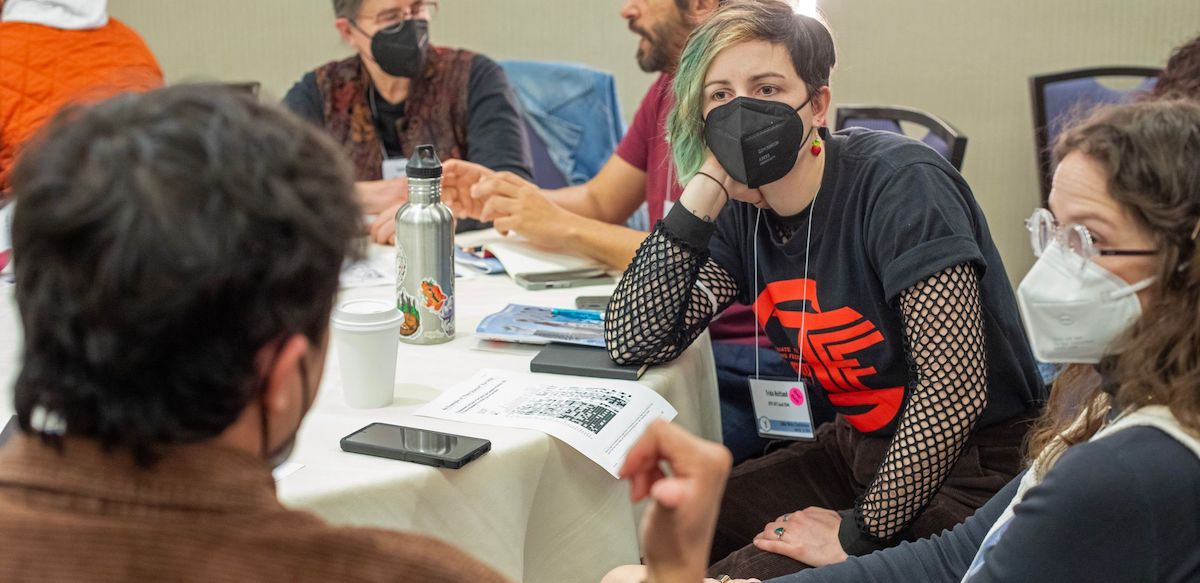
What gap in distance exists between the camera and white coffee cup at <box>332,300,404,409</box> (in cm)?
144

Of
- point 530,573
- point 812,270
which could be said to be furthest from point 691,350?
point 530,573

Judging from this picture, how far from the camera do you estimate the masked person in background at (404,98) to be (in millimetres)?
2893

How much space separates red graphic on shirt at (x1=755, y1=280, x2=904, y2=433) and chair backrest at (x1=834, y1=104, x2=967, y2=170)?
0.72m

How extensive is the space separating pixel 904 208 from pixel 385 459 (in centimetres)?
83

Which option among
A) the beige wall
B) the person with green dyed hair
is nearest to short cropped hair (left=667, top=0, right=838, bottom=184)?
the person with green dyed hair

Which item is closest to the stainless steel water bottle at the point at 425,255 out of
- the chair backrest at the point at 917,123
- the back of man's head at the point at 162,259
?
the back of man's head at the point at 162,259

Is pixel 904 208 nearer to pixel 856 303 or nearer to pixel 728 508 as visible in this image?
pixel 856 303

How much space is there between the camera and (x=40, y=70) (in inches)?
110

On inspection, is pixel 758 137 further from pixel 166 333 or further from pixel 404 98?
pixel 404 98

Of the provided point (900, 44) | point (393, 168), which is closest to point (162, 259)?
point (393, 168)

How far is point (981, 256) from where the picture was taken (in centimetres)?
155

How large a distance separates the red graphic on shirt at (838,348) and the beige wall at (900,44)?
2.36m

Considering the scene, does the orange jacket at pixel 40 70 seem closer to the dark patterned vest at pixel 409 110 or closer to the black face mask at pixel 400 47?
the dark patterned vest at pixel 409 110

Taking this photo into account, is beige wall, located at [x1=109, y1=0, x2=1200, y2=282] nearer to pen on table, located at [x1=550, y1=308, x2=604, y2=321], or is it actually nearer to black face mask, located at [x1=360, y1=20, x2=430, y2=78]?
black face mask, located at [x1=360, y1=20, x2=430, y2=78]
